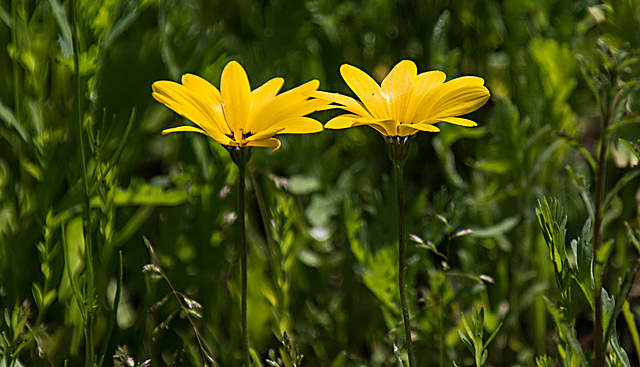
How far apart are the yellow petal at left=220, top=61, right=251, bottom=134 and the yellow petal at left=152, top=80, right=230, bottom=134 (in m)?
Result: 0.02

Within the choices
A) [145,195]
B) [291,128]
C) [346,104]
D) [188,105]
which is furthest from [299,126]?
[145,195]

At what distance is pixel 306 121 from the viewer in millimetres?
1313

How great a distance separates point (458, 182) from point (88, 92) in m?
1.19

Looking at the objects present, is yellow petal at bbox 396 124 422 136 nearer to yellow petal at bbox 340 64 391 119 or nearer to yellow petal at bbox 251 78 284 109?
yellow petal at bbox 340 64 391 119

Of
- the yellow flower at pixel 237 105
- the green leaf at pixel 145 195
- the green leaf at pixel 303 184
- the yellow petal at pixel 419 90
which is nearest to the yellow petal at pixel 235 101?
the yellow flower at pixel 237 105

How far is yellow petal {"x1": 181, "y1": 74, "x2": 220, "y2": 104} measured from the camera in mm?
1377

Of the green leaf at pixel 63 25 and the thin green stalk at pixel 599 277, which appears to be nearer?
the thin green stalk at pixel 599 277

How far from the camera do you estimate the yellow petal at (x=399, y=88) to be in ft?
4.53

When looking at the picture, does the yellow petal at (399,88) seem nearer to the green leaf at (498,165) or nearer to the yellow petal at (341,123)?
the yellow petal at (341,123)

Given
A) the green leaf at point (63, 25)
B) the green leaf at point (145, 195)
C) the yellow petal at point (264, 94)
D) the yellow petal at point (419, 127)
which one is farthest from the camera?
the green leaf at point (145, 195)

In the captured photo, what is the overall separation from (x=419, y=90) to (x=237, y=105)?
0.37 m

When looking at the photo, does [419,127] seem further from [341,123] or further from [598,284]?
[598,284]

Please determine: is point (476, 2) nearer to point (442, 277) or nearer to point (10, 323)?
point (442, 277)

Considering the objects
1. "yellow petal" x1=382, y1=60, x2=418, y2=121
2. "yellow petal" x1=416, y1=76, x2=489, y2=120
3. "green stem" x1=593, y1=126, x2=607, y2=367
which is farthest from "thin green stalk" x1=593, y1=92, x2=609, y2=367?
"yellow petal" x1=382, y1=60, x2=418, y2=121
